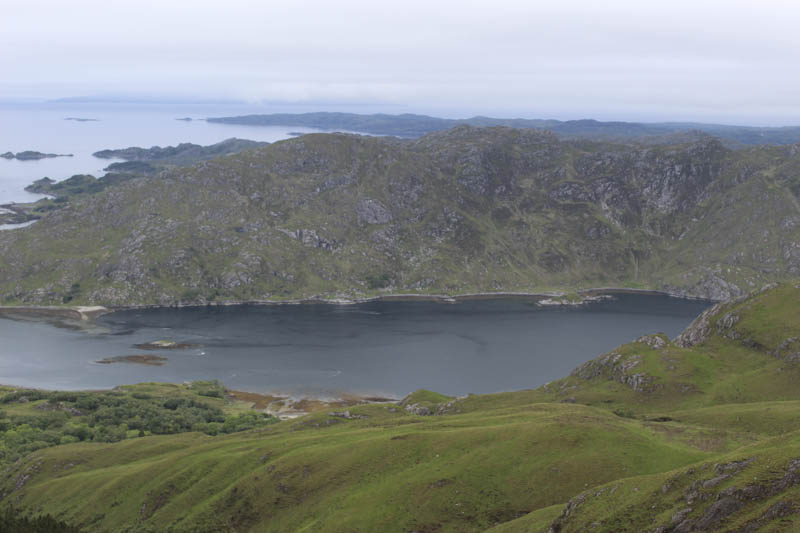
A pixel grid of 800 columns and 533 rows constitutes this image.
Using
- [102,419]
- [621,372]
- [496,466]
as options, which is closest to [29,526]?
[496,466]

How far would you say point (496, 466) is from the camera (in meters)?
73.1

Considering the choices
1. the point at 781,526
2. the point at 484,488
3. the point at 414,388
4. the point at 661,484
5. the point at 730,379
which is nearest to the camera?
the point at 781,526

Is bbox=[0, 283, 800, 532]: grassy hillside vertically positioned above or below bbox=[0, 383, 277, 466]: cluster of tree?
above

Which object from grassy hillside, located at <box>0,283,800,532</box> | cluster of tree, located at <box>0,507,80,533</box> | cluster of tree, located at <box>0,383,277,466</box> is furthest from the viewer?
cluster of tree, located at <box>0,383,277,466</box>

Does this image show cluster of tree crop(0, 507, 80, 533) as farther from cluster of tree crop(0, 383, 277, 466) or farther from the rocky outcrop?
the rocky outcrop

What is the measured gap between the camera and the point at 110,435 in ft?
444

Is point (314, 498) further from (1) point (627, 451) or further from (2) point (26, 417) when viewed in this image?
(2) point (26, 417)

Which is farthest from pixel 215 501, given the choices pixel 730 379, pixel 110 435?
pixel 730 379

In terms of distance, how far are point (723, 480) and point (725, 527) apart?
5.46 m

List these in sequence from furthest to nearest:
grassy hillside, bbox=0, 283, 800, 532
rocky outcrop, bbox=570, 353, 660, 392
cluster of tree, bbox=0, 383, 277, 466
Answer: cluster of tree, bbox=0, 383, 277, 466 < rocky outcrop, bbox=570, 353, 660, 392 < grassy hillside, bbox=0, 283, 800, 532

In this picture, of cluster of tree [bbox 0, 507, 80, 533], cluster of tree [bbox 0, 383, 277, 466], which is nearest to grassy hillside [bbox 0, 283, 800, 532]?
cluster of tree [bbox 0, 507, 80, 533]

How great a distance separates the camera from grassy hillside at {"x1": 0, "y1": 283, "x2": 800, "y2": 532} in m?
47.8

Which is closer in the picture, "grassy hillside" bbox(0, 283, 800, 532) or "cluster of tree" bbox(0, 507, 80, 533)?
"grassy hillside" bbox(0, 283, 800, 532)

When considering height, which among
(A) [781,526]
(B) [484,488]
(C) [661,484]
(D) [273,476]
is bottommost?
(D) [273,476]
